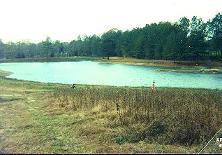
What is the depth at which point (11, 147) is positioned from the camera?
1253 centimetres

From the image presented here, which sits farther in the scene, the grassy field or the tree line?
the tree line

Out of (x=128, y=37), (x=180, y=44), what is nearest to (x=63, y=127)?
(x=180, y=44)

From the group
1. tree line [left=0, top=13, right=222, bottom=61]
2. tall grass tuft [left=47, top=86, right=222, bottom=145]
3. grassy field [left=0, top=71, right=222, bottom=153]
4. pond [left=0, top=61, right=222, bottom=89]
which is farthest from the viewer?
tree line [left=0, top=13, right=222, bottom=61]

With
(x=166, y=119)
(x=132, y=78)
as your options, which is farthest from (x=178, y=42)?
(x=166, y=119)

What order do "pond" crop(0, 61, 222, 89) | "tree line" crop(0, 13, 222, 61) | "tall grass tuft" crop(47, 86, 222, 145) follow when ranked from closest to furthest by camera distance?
"tall grass tuft" crop(47, 86, 222, 145) < "pond" crop(0, 61, 222, 89) < "tree line" crop(0, 13, 222, 61)

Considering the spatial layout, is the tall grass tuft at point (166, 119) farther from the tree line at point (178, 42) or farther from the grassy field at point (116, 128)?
the tree line at point (178, 42)

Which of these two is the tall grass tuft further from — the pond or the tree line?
the tree line

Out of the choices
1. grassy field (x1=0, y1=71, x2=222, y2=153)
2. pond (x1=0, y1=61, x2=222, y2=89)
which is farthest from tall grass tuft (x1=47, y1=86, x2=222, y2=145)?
pond (x1=0, y1=61, x2=222, y2=89)

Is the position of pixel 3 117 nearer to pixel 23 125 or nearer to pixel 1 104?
pixel 23 125

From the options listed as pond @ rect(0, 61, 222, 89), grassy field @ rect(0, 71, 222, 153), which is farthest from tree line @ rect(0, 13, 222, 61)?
grassy field @ rect(0, 71, 222, 153)

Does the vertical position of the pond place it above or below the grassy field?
below

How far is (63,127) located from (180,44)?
254ft

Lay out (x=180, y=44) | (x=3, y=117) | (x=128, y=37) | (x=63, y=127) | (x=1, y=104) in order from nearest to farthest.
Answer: (x=63, y=127), (x=3, y=117), (x=1, y=104), (x=180, y=44), (x=128, y=37)

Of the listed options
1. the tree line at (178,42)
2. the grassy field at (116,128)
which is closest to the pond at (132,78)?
the tree line at (178,42)
